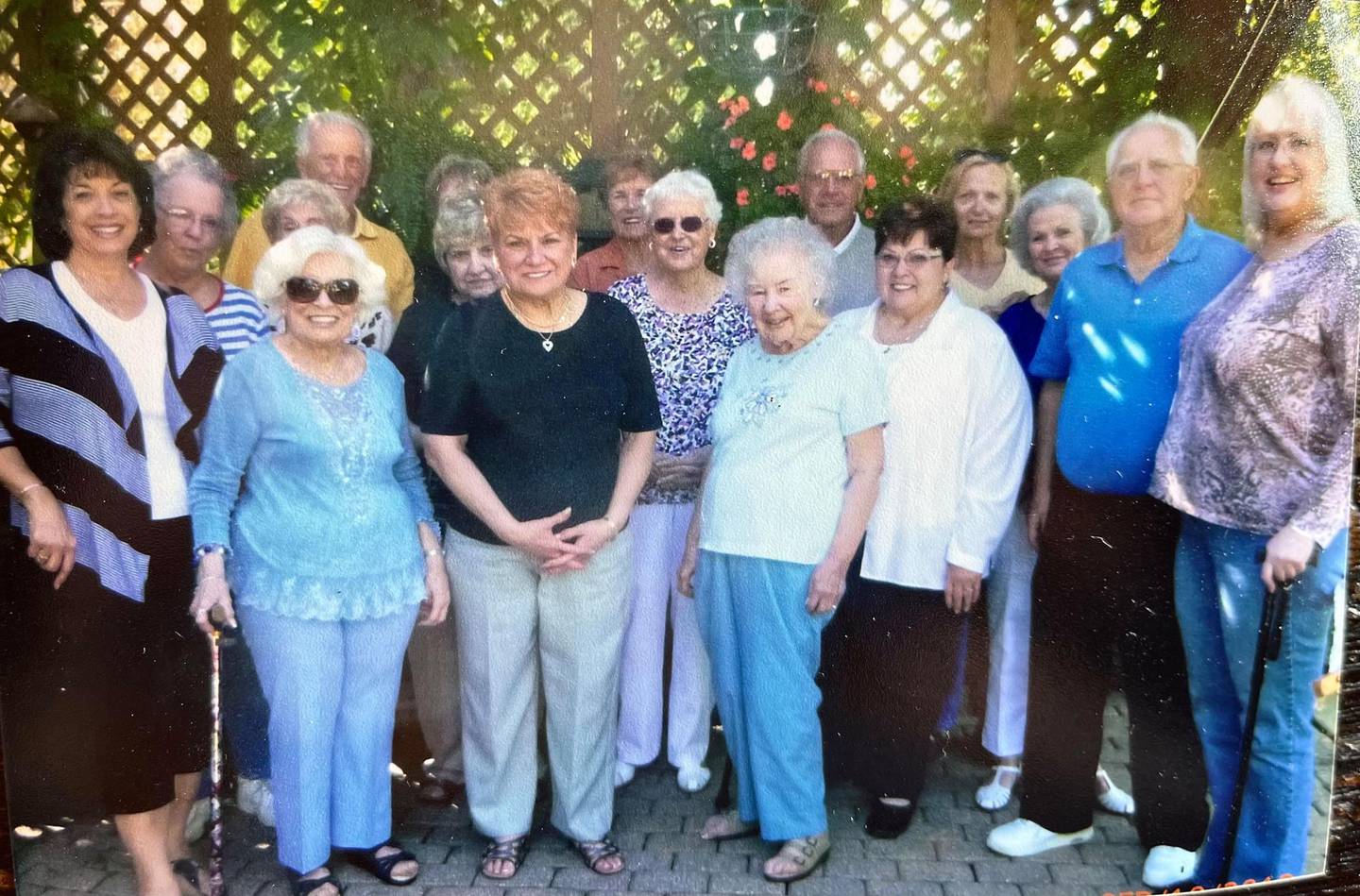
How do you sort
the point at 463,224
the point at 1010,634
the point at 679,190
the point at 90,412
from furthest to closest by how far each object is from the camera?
the point at 1010,634, the point at 679,190, the point at 463,224, the point at 90,412

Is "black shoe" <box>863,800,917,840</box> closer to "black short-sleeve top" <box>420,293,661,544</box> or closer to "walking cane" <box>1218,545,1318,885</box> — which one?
"walking cane" <box>1218,545,1318,885</box>

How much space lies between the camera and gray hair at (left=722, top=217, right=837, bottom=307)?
9.48ft

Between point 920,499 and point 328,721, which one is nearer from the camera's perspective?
point 328,721

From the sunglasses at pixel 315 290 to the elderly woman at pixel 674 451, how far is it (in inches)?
29.0

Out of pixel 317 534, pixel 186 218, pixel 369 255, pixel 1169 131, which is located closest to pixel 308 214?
pixel 369 255

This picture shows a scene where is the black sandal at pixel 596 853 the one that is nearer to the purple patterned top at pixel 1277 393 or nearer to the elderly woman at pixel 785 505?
the elderly woman at pixel 785 505

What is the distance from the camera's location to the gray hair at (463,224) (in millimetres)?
2885

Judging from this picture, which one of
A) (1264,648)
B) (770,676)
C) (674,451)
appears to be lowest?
(770,676)

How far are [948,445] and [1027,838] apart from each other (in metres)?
1.20

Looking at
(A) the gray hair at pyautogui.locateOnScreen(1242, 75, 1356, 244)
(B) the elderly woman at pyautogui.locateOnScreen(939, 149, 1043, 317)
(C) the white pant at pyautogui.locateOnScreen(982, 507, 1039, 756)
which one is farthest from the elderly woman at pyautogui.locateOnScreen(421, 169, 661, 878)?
(A) the gray hair at pyautogui.locateOnScreen(1242, 75, 1356, 244)

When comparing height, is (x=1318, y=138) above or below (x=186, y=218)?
above

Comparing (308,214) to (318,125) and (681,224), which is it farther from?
(681,224)

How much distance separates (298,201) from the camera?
111 inches

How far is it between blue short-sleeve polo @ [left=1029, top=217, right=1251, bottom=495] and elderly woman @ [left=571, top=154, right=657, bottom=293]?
1.20 meters
